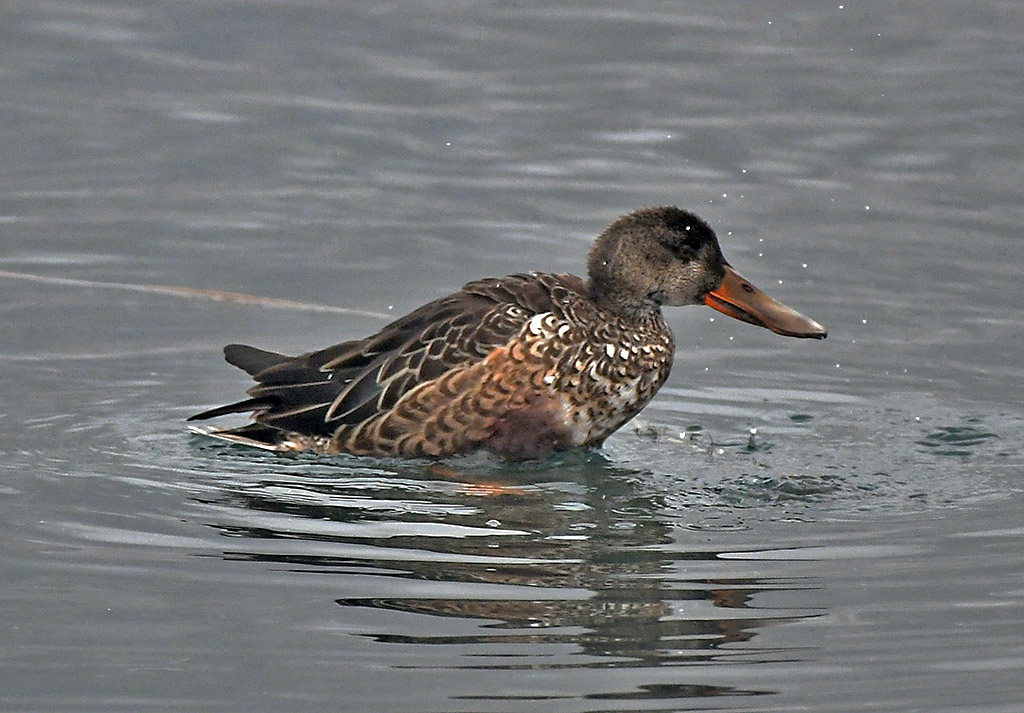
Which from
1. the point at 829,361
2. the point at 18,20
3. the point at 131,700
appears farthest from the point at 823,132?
the point at 131,700

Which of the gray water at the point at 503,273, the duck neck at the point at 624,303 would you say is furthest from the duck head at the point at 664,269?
the gray water at the point at 503,273

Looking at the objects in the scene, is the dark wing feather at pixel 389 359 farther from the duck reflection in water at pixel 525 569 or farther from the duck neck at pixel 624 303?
the duck reflection in water at pixel 525 569

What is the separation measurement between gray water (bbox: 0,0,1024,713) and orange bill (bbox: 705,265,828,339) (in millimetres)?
500

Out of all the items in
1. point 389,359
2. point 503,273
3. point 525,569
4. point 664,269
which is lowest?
point 525,569

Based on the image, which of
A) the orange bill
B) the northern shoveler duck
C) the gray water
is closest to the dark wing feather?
the northern shoveler duck

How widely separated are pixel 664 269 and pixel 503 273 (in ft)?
6.69

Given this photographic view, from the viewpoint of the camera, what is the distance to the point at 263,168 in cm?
1304

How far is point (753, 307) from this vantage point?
9.77 metres

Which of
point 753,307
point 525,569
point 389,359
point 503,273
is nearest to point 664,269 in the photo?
point 753,307

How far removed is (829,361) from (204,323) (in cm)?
338

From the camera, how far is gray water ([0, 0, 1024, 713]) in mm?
6723

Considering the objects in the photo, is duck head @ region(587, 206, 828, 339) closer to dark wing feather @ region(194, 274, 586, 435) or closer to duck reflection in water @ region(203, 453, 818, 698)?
dark wing feather @ region(194, 274, 586, 435)

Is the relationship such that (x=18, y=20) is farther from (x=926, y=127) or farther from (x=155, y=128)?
(x=926, y=127)

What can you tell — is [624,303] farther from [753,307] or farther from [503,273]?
[503,273]
